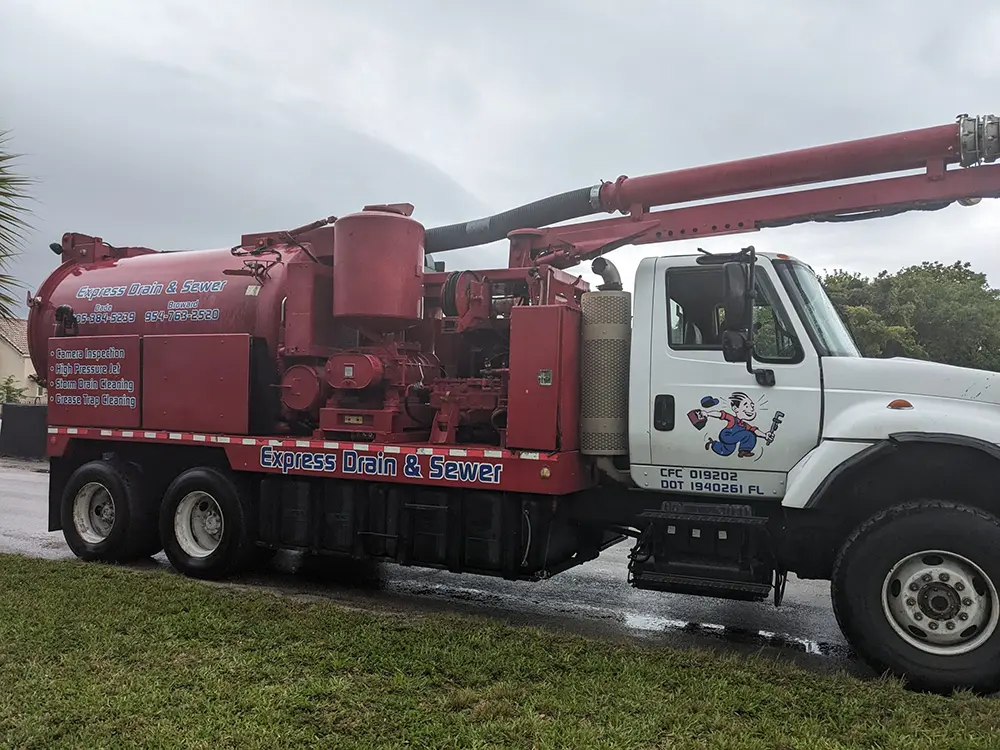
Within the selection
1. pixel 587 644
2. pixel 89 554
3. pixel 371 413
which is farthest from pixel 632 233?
pixel 89 554

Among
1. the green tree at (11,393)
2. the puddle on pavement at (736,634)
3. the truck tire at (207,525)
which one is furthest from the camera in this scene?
the green tree at (11,393)

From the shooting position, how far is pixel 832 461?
550 cm

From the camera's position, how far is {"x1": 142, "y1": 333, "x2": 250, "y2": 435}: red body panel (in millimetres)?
7855

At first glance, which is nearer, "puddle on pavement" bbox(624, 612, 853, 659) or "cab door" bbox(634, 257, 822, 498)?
"cab door" bbox(634, 257, 822, 498)

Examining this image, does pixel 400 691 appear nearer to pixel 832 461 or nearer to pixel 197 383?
pixel 832 461

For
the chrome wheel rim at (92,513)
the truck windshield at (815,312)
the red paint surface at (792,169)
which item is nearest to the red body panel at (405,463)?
the chrome wheel rim at (92,513)

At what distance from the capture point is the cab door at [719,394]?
229 inches

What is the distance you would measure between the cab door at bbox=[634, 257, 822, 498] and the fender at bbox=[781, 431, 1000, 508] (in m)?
0.21

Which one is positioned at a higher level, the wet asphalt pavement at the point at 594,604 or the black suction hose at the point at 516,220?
the black suction hose at the point at 516,220

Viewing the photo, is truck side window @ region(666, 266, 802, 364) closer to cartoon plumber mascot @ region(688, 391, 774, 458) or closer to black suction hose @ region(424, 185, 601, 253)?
cartoon plumber mascot @ region(688, 391, 774, 458)

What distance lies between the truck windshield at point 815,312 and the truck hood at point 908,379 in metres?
0.18

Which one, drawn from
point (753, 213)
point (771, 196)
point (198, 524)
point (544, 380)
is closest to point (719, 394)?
point (544, 380)

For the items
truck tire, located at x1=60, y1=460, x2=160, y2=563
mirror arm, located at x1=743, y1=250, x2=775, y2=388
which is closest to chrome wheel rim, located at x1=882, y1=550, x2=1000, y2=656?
mirror arm, located at x1=743, y1=250, x2=775, y2=388

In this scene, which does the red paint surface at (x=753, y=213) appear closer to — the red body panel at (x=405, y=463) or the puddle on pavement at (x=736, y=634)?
the red body panel at (x=405, y=463)
